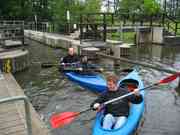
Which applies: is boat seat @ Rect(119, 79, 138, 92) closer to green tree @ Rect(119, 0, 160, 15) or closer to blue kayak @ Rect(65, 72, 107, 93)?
blue kayak @ Rect(65, 72, 107, 93)

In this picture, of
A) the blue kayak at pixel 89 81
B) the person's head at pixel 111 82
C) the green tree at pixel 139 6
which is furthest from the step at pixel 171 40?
the person's head at pixel 111 82

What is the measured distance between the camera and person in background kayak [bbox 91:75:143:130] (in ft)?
22.3

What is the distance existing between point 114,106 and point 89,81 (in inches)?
181

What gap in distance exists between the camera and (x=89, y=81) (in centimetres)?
1165

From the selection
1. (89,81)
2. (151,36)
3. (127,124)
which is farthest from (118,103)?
(151,36)

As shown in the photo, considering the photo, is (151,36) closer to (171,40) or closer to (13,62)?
(171,40)

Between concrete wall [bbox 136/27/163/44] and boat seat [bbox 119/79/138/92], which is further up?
concrete wall [bbox 136/27/163/44]

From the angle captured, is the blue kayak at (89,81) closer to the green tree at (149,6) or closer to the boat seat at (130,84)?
the boat seat at (130,84)

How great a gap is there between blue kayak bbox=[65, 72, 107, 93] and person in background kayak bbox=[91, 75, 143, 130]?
3.67m

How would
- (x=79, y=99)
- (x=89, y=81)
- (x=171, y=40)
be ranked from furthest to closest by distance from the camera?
(x=171, y=40) < (x=89, y=81) < (x=79, y=99)

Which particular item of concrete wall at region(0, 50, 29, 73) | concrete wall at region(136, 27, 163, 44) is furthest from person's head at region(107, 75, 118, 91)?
concrete wall at region(136, 27, 163, 44)

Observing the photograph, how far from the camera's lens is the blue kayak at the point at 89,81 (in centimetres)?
1113

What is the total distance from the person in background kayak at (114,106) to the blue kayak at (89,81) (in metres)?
3.67

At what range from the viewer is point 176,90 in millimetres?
11758
